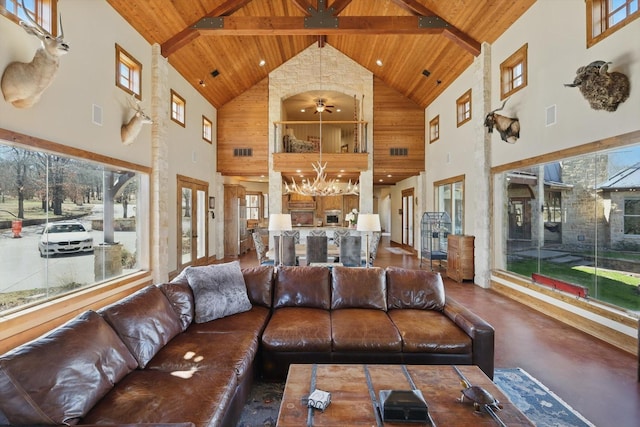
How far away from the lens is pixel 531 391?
2535 mm

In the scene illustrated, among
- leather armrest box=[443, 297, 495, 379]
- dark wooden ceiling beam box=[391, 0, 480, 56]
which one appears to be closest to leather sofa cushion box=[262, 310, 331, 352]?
leather armrest box=[443, 297, 495, 379]

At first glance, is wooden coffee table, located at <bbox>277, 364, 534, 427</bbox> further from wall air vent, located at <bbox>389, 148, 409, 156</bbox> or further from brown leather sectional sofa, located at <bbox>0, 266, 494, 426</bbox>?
wall air vent, located at <bbox>389, 148, 409, 156</bbox>

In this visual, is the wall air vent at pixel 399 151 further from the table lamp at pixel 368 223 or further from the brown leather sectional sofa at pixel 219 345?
the brown leather sectional sofa at pixel 219 345

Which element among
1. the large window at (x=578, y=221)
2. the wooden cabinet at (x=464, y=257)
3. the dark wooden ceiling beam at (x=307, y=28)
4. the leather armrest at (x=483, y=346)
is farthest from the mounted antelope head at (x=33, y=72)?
the wooden cabinet at (x=464, y=257)

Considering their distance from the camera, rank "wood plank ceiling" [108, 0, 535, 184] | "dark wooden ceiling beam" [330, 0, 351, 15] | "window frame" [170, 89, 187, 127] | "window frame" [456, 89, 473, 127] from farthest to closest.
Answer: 1. "window frame" [456, 89, 473, 127]
2. "window frame" [170, 89, 187, 127]
3. "dark wooden ceiling beam" [330, 0, 351, 15]
4. "wood plank ceiling" [108, 0, 535, 184]

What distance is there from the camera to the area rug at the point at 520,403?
216cm

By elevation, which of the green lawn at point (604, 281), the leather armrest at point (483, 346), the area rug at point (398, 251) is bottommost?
the area rug at point (398, 251)

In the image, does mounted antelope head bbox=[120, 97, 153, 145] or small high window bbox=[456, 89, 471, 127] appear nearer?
mounted antelope head bbox=[120, 97, 153, 145]

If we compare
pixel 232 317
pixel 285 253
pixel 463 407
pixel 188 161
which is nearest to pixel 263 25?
pixel 188 161

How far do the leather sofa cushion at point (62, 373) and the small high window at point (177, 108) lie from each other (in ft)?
19.1

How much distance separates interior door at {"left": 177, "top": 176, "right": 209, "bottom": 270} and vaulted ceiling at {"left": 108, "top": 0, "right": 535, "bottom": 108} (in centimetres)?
251

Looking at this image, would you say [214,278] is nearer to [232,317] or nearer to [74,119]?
[232,317]

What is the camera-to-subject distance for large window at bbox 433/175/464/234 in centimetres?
728

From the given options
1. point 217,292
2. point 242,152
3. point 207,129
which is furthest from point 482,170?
point 207,129
